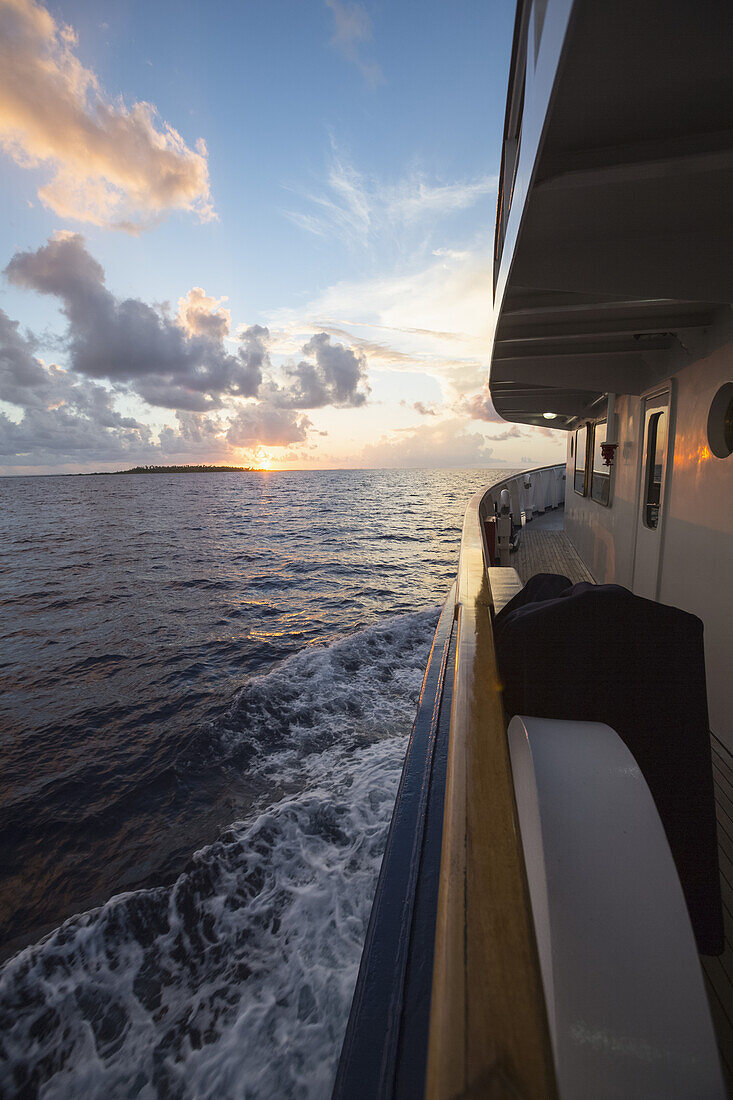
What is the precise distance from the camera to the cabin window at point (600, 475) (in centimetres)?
666

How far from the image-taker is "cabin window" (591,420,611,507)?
666 centimetres

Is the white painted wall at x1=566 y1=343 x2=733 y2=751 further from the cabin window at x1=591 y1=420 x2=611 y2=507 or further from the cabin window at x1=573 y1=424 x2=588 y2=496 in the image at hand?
the cabin window at x1=573 y1=424 x2=588 y2=496

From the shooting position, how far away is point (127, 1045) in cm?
229

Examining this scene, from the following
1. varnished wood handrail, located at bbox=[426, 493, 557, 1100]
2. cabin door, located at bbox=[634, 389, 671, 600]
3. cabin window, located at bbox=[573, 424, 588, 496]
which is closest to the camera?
varnished wood handrail, located at bbox=[426, 493, 557, 1100]

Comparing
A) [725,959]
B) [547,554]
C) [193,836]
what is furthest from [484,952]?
[547,554]

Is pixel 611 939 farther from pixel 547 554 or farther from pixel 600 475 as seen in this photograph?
pixel 547 554

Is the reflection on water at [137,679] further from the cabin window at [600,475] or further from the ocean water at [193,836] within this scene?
the cabin window at [600,475]

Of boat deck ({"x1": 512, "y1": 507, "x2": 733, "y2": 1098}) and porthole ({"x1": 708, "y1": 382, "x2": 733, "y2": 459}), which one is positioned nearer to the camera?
boat deck ({"x1": 512, "y1": 507, "x2": 733, "y2": 1098})

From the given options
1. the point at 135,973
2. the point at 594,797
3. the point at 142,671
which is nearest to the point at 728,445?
the point at 594,797

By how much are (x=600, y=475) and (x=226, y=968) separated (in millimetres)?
7281

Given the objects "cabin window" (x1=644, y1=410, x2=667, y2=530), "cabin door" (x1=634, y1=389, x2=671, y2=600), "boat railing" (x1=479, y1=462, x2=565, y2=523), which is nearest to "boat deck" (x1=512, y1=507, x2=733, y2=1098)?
"cabin door" (x1=634, y1=389, x2=671, y2=600)

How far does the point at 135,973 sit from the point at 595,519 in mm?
7315

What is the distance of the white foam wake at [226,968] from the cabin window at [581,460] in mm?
6473

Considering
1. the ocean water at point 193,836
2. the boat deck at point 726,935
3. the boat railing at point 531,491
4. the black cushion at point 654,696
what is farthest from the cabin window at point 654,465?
the boat railing at point 531,491
